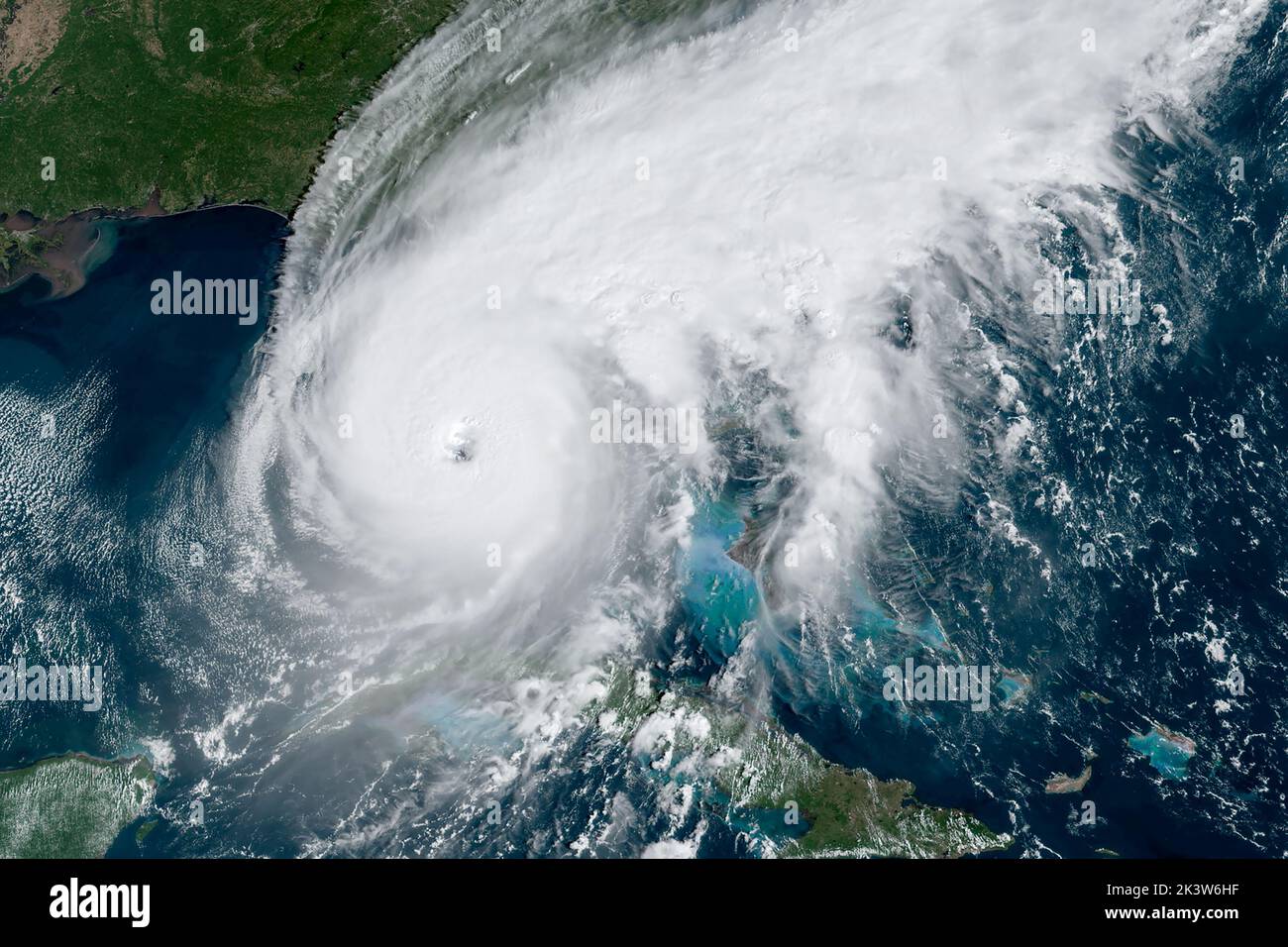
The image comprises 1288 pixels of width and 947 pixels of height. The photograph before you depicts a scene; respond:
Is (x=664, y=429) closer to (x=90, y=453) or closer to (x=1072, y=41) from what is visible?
(x=1072, y=41)

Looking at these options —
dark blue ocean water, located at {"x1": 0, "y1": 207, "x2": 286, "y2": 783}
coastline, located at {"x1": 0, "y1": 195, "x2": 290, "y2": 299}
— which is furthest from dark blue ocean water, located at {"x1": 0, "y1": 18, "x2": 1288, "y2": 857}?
coastline, located at {"x1": 0, "y1": 195, "x2": 290, "y2": 299}

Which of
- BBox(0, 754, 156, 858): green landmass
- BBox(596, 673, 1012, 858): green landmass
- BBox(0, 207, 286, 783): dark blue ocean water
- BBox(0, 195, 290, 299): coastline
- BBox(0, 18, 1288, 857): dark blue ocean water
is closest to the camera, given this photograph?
Answer: BBox(0, 18, 1288, 857): dark blue ocean water

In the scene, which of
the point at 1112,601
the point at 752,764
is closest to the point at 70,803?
the point at 752,764

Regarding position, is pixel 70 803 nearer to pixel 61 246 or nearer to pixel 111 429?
pixel 111 429

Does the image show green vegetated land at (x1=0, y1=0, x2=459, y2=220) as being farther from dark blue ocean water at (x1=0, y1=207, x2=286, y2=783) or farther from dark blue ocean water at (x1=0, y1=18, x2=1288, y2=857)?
dark blue ocean water at (x1=0, y1=18, x2=1288, y2=857)

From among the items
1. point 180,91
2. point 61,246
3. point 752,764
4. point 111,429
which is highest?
point 180,91

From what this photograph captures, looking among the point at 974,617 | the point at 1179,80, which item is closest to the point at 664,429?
the point at 974,617
